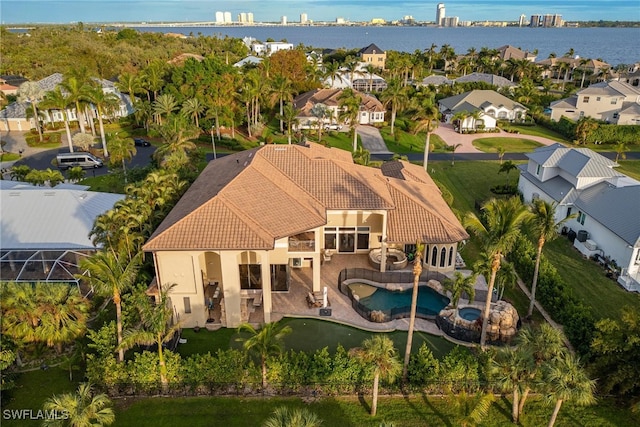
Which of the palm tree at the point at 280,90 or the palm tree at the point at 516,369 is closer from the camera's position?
the palm tree at the point at 516,369

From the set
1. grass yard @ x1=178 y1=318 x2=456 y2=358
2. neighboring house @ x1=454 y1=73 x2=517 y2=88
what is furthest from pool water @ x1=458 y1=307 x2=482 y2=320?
neighboring house @ x1=454 y1=73 x2=517 y2=88

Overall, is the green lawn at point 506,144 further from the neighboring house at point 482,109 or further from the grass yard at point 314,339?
the grass yard at point 314,339

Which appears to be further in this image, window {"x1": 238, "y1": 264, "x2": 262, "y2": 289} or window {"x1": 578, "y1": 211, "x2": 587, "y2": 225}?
window {"x1": 578, "y1": 211, "x2": 587, "y2": 225}

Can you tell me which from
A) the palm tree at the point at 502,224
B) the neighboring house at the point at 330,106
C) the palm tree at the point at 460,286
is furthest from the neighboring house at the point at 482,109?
the palm tree at the point at 502,224

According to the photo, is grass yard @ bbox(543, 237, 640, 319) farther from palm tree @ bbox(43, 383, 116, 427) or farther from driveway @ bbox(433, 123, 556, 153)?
driveway @ bbox(433, 123, 556, 153)

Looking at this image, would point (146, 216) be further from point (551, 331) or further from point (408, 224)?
point (551, 331)

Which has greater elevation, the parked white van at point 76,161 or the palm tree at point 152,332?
the palm tree at point 152,332
